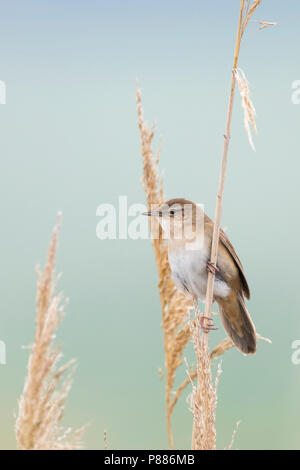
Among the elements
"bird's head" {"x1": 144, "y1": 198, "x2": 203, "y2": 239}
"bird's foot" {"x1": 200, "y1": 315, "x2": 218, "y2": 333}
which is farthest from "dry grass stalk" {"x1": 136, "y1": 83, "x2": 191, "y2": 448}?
"bird's foot" {"x1": 200, "y1": 315, "x2": 218, "y2": 333}

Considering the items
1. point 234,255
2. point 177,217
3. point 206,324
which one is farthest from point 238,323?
point 206,324

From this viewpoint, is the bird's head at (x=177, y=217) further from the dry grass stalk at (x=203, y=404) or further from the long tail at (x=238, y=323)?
the dry grass stalk at (x=203, y=404)

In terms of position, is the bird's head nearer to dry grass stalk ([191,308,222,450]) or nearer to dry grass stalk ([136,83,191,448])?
dry grass stalk ([136,83,191,448])

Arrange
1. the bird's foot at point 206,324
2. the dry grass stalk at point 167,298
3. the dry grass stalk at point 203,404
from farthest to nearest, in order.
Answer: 1. the dry grass stalk at point 167,298
2. the bird's foot at point 206,324
3. the dry grass stalk at point 203,404

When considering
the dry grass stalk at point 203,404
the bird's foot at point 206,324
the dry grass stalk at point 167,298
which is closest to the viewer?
the dry grass stalk at point 203,404

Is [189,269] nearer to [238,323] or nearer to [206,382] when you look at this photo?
[238,323]

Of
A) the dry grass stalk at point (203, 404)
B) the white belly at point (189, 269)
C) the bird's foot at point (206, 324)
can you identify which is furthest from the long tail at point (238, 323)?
the dry grass stalk at point (203, 404)
